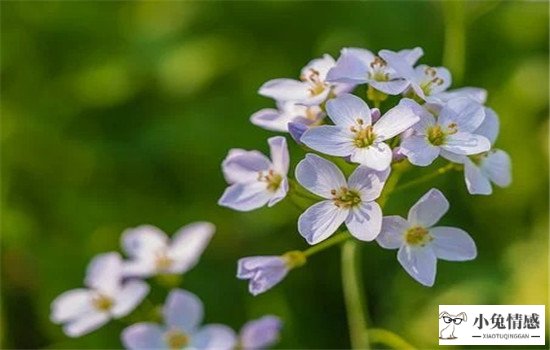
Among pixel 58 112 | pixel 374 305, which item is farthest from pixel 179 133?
pixel 374 305

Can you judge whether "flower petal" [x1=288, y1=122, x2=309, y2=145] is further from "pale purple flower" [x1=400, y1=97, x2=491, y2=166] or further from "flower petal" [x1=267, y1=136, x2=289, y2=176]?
"pale purple flower" [x1=400, y1=97, x2=491, y2=166]

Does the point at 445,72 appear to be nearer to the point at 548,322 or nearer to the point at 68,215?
the point at 548,322

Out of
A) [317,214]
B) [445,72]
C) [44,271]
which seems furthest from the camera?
[44,271]

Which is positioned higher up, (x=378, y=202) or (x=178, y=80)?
(x=178, y=80)

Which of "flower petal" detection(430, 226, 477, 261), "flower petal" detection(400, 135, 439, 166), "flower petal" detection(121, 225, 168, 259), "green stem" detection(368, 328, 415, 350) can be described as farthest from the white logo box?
"flower petal" detection(121, 225, 168, 259)

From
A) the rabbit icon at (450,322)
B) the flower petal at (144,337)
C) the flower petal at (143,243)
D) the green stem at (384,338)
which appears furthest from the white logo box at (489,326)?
the flower petal at (143,243)

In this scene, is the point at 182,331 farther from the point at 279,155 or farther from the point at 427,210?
the point at 427,210
